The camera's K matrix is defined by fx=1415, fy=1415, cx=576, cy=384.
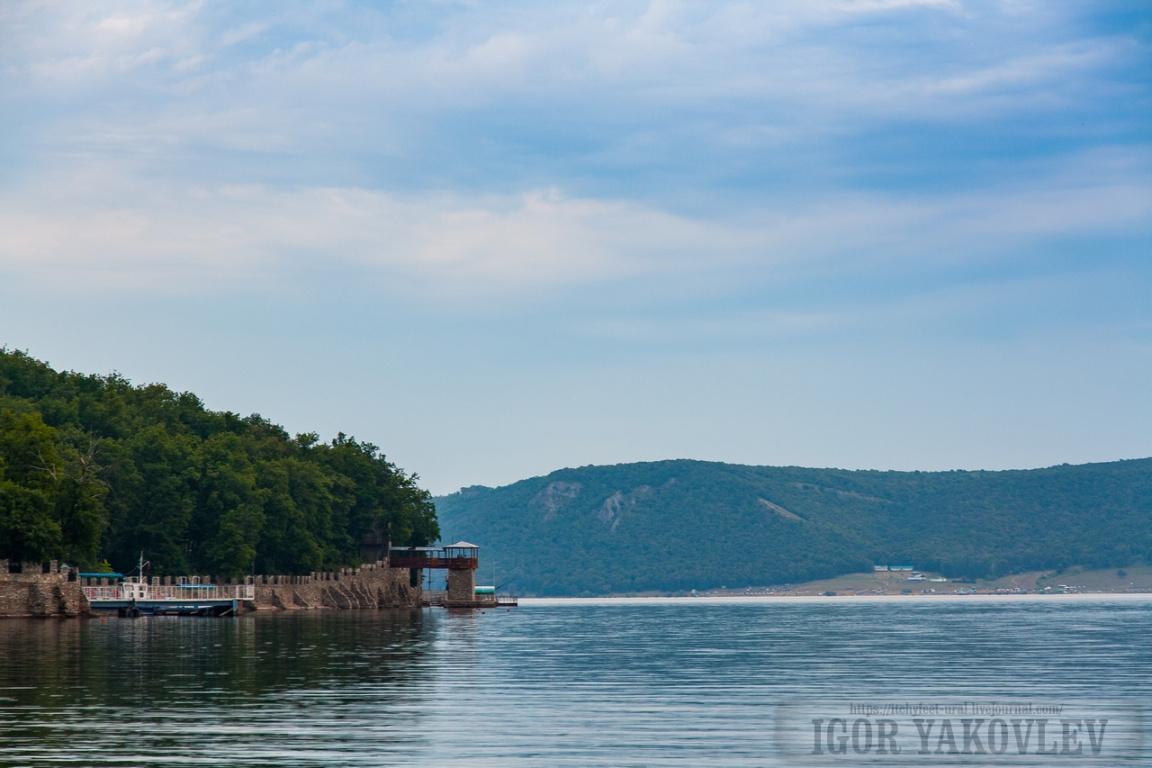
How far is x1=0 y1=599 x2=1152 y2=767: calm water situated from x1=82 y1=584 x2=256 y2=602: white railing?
38.4 metres

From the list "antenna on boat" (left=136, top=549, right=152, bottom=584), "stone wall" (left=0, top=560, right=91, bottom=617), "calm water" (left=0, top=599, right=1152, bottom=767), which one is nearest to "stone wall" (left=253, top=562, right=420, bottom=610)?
"antenna on boat" (left=136, top=549, right=152, bottom=584)

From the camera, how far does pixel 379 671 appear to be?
45969 mm

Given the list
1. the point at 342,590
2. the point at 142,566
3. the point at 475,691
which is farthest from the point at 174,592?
the point at 475,691

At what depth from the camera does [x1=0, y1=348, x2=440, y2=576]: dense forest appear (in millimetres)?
100812

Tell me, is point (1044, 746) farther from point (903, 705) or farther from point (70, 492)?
point (70, 492)

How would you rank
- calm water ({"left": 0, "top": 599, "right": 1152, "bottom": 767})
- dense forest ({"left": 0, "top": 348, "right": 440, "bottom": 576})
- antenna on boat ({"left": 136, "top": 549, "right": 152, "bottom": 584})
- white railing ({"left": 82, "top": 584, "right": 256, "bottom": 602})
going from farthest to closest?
antenna on boat ({"left": 136, "top": 549, "right": 152, "bottom": 584}) → white railing ({"left": 82, "top": 584, "right": 256, "bottom": 602}) → dense forest ({"left": 0, "top": 348, "right": 440, "bottom": 576}) → calm water ({"left": 0, "top": 599, "right": 1152, "bottom": 767})

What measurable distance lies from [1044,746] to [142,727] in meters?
18.0

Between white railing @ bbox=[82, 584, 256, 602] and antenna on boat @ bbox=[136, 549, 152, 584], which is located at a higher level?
antenna on boat @ bbox=[136, 549, 152, 584]

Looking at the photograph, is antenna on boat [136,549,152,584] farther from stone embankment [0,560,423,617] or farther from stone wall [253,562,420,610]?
stone wall [253,562,420,610]

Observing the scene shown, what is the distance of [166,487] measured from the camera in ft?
420

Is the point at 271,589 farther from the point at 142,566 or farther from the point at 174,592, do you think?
the point at 174,592

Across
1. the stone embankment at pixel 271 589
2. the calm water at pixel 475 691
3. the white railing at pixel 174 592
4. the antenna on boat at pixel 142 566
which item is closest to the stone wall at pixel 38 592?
the stone embankment at pixel 271 589

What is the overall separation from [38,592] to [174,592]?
84.8 feet

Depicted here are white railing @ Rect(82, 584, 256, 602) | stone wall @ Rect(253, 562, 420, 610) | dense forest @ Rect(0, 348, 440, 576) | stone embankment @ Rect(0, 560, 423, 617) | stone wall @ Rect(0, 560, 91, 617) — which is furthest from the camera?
stone wall @ Rect(253, 562, 420, 610)
